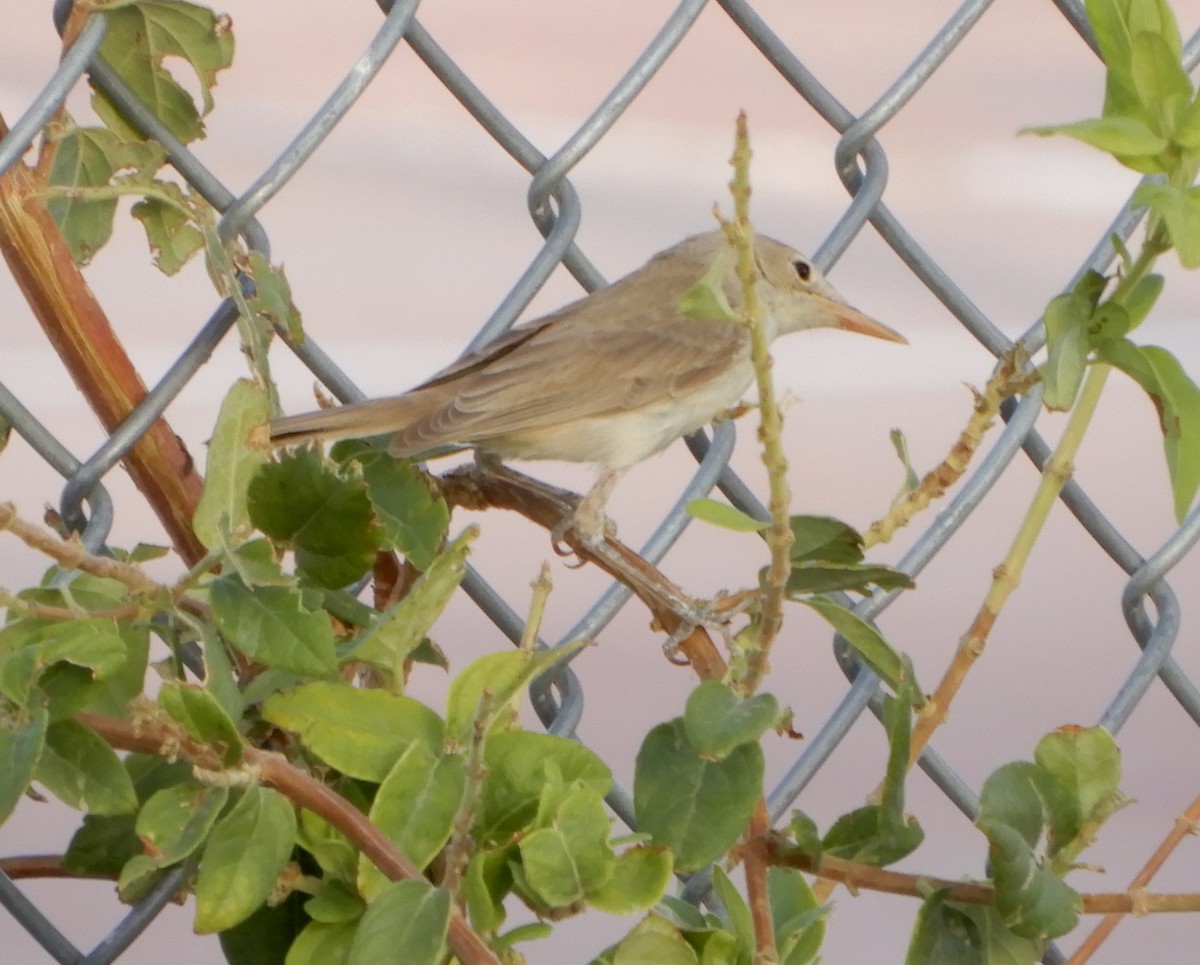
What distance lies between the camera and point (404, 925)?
0.82m

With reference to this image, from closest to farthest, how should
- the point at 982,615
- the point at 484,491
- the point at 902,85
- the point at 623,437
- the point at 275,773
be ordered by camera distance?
the point at 275,773 → the point at 982,615 → the point at 484,491 → the point at 902,85 → the point at 623,437

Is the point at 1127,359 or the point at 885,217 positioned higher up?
the point at 885,217

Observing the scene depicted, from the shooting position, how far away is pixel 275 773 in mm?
843

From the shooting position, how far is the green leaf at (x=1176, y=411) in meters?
0.99

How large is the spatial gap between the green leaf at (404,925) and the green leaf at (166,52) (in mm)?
773

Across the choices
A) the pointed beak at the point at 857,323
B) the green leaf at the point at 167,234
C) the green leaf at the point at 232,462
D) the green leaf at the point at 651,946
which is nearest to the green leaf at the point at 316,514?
the green leaf at the point at 232,462

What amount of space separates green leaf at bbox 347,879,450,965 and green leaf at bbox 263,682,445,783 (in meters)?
0.08

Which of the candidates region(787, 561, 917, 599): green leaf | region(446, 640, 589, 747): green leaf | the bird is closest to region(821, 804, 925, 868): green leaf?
region(787, 561, 917, 599): green leaf

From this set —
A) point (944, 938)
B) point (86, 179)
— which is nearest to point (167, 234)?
point (86, 179)

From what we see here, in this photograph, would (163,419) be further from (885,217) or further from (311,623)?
(885,217)

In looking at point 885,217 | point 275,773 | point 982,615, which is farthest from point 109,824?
point 885,217

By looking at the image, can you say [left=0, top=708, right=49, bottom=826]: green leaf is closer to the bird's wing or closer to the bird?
the bird

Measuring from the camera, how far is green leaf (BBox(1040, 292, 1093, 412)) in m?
1.02

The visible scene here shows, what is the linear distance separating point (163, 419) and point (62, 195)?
0.19 m
